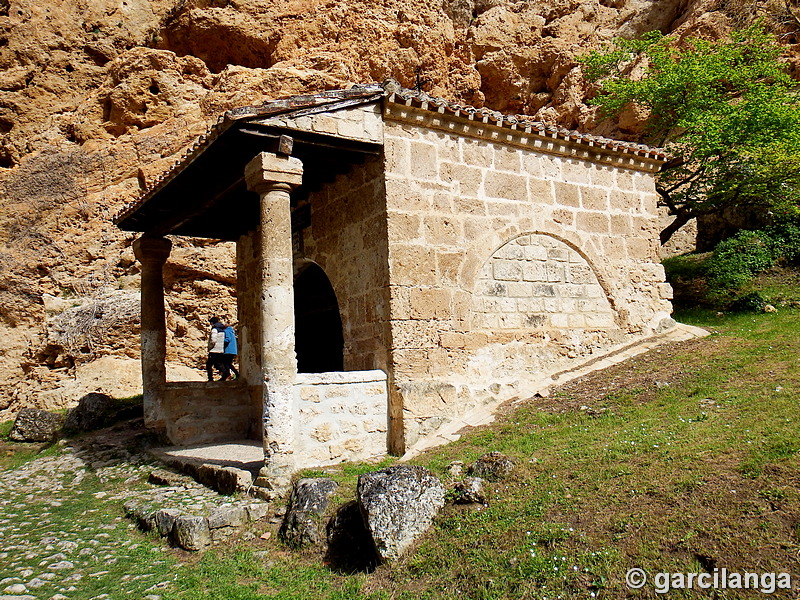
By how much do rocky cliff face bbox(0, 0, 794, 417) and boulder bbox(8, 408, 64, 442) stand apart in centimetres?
197

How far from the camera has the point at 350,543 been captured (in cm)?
540

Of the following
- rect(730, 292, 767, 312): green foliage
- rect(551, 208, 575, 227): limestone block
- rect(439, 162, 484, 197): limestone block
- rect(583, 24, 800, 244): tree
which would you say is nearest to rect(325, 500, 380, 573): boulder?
rect(439, 162, 484, 197): limestone block

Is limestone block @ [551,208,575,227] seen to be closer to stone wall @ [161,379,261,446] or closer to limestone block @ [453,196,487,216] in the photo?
limestone block @ [453,196,487,216]

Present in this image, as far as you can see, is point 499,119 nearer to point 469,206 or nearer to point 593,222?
point 469,206

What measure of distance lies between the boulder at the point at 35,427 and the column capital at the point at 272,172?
279 inches

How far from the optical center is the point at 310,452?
23.5 feet

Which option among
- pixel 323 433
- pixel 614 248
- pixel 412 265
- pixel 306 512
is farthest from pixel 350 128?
pixel 614 248

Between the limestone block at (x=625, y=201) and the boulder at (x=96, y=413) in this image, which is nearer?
the limestone block at (x=625, y=201)

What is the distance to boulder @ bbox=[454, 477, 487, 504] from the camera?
5355 millimetres

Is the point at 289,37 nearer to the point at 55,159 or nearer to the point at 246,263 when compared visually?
the point at 55,159

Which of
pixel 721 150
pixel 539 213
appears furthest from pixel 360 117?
pixel 721 150

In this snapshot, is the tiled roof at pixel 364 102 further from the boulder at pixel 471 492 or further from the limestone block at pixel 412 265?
the boulder at pixel 471 492

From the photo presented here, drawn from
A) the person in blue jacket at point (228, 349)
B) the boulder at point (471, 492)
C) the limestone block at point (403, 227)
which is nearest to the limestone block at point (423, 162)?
the limestone block at point (403, 227)

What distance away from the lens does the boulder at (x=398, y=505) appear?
198 inches
